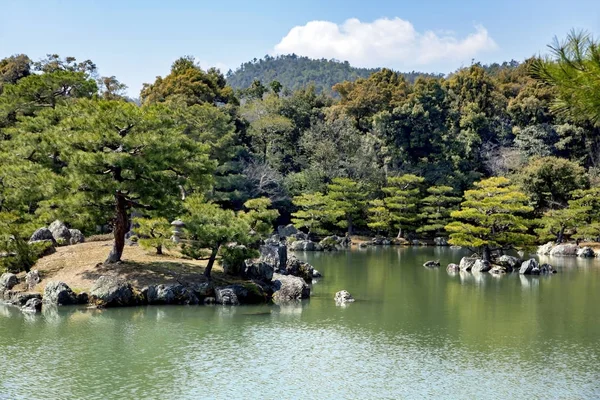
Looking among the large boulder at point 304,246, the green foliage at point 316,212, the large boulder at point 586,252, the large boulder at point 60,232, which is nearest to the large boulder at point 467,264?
the large boulder at point 586,252

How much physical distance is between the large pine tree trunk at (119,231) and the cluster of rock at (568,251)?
85.4 ft

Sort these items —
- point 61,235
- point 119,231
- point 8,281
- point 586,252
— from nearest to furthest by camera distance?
point 8,281 → point 119,231 → point 61,235 → point 586,252

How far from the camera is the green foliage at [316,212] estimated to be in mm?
40812

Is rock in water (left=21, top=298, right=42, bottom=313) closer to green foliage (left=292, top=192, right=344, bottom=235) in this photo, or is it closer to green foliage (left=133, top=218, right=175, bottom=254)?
green foliage (left=133, top=218, right=175, bottom=254)

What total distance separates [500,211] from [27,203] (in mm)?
20267

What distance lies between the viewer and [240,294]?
18.9 meters

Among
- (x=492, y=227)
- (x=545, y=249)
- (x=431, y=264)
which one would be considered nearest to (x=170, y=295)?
(x=431, y=264)

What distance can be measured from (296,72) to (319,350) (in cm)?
15148

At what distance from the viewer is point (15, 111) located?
26734 millimetres

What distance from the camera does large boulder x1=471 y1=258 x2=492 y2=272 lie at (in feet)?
92.4

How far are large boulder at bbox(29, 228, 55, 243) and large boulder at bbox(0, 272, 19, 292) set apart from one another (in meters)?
2.44

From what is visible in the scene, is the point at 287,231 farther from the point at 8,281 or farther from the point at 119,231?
the point at 8,281

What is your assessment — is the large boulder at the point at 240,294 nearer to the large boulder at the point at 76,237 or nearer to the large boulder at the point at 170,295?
the large boulder at the point at 170,295

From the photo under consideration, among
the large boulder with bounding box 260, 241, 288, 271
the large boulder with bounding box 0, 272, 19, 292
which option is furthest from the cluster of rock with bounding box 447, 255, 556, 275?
the large boulder with bounding box 0, 272, 19, 292
